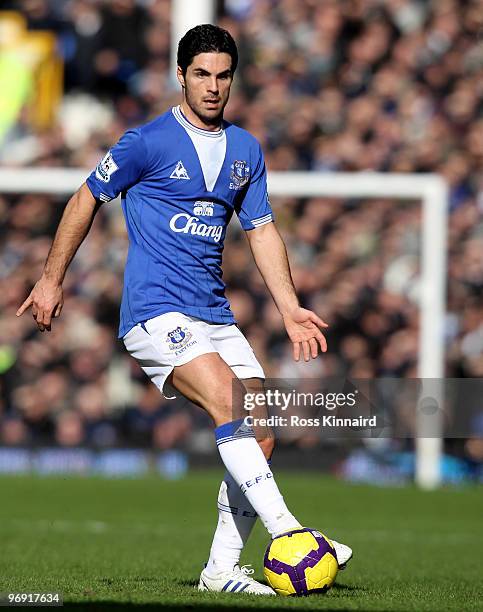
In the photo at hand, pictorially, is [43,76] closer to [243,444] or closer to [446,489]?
[446,489]

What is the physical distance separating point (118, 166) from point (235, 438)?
1318mm

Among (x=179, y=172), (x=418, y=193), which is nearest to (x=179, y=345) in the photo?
(x=179, y=172)

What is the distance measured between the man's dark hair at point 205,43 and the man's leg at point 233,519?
150 cm

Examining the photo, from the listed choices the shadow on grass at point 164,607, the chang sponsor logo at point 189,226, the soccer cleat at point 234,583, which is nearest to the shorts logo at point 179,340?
the chang sponsor logo at point 189,226

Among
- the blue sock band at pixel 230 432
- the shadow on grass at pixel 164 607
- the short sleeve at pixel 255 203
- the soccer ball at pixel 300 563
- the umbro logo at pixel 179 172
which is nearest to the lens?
the shadow on grass at pixel 164 607

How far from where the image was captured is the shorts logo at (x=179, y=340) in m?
5.86

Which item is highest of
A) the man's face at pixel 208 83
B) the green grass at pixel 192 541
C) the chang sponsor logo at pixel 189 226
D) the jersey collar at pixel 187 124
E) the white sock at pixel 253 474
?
the man's face at pixel 208 83

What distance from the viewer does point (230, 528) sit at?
242 inches

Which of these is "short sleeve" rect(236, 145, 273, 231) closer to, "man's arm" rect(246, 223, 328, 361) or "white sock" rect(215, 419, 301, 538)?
"man's arm" rect(246, 223, 328, 361)

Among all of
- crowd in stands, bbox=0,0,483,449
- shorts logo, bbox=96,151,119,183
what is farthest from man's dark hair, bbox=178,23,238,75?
crowd in stands, bbox=0,0,483,449

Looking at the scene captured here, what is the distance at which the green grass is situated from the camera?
18.7 feet

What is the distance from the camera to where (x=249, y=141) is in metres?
6.28

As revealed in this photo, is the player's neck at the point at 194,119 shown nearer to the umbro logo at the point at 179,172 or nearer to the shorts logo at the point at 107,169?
the umbro logo at the point at 179,172

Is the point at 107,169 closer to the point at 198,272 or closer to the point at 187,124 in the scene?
the point at 187,124
